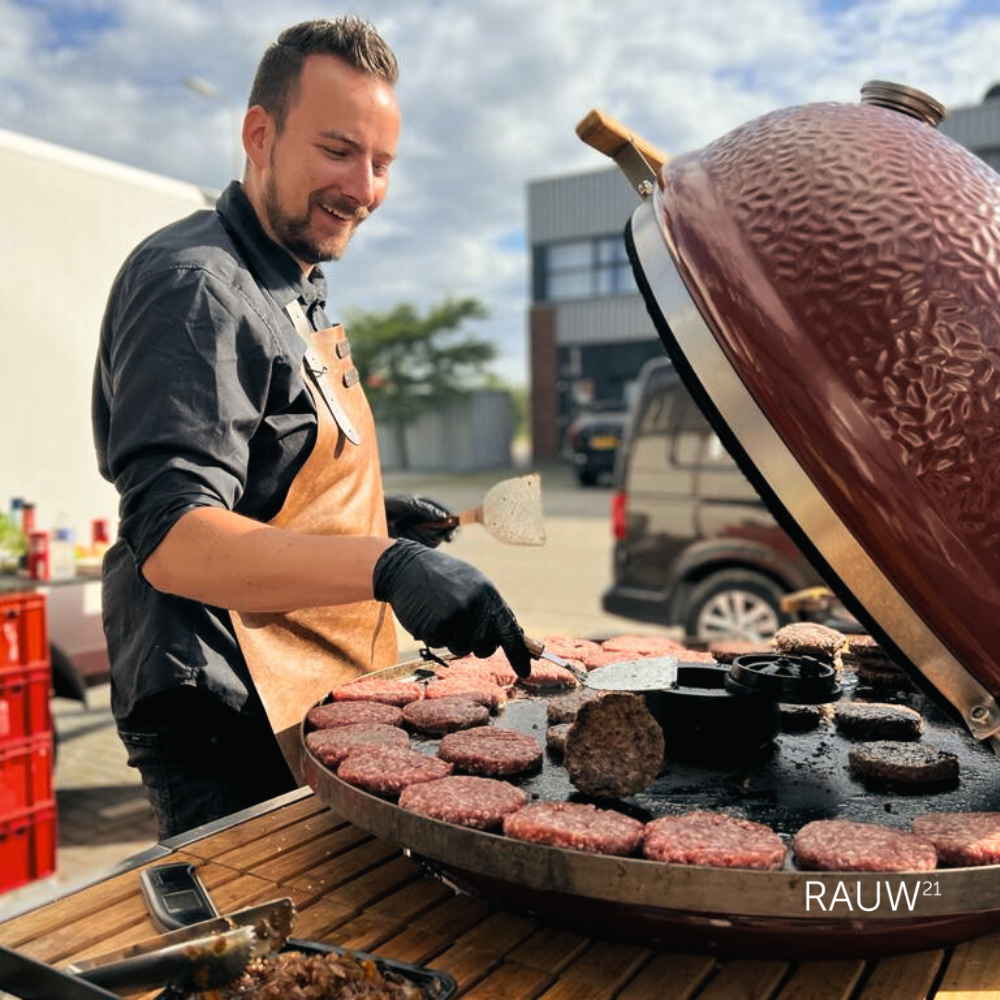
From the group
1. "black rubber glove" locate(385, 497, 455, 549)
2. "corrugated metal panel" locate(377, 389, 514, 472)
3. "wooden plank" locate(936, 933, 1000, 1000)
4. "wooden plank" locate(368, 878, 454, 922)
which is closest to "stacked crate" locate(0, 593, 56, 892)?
"black rubber glove" locate(385, 497, 455, 549)

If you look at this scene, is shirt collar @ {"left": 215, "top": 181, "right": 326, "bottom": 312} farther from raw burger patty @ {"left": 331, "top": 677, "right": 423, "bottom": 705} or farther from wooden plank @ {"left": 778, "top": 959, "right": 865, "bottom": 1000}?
wooden plank @ {"left": 778, "top": 959, "right": 865, "bottom": 1000}

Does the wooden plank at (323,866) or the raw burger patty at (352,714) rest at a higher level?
the raw burger patty at (352,714)

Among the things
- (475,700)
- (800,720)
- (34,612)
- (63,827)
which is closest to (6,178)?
A: (34,612)

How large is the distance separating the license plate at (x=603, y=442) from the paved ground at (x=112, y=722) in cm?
154

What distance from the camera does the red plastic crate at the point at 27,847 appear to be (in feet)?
14.5

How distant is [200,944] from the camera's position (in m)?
1.18

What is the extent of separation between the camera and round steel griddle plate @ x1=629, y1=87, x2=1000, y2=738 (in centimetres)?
139

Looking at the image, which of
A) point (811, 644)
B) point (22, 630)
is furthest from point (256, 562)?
point (22, 630)

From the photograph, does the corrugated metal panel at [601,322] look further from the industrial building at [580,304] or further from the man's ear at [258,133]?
the man's ear at [258,133]

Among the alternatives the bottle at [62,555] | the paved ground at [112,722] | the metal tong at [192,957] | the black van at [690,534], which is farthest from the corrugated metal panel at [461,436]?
the metal tong at [192,957]

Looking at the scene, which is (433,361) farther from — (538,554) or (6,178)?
(6,178)

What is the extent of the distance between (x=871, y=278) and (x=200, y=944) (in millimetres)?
1307

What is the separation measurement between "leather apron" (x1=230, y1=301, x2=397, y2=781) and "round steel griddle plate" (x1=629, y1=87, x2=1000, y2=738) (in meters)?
1.01

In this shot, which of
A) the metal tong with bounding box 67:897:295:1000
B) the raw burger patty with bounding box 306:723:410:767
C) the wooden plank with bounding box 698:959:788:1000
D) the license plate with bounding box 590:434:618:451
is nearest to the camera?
the metal tong with bounding box 67:897:295:1000
